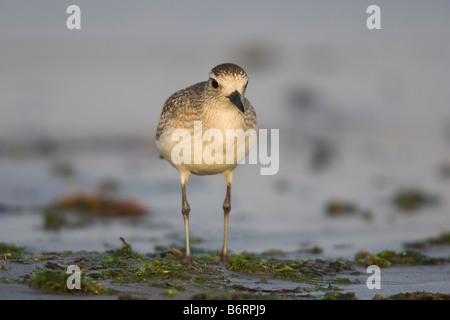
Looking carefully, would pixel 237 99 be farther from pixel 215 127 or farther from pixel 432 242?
pixel 432 242

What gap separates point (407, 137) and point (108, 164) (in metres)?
8.22

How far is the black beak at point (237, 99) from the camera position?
28.8 ft

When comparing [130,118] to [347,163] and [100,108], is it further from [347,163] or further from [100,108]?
[347,163]

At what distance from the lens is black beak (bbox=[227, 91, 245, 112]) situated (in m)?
8.79

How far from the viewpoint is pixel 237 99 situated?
8969 mm

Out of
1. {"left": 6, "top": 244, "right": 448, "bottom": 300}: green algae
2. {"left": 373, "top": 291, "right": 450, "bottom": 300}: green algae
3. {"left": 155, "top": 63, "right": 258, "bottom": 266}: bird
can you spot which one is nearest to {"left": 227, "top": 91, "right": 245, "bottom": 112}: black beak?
{"left": 155, "top": 63, "right": 258, "bottom": 266}: bird

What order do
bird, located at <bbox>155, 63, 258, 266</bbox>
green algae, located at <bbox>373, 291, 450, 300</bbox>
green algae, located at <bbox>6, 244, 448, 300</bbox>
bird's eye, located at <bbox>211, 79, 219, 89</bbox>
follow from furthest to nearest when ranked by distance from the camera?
bird's eye, located at <bbox>211, 79, 219, 89</bbox>, bird, located at <bbox>155, 63, 258, 266</bbox>, green algae, located at <bbox>373, 291, 450, 300</bbox>, green algae, located at <bbox>6, 244, 448, 300</bbox>

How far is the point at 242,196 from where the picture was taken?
1548 cm

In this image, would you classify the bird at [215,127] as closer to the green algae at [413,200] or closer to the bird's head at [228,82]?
the bird's head at [228,82]

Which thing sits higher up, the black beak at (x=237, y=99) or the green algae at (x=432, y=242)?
the black beak at (x=237, y=99)

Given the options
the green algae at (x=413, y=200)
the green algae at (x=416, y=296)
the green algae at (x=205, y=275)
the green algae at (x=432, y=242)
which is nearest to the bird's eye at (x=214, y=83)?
the green algae at (x=205, y=275)

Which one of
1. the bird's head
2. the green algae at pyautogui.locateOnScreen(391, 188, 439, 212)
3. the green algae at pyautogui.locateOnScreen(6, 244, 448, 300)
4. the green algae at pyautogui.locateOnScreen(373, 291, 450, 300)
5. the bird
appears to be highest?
the bird's head

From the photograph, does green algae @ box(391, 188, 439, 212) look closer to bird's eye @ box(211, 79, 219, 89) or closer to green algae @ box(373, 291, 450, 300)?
bird's eye @ box(211, 79, 219, 89)
